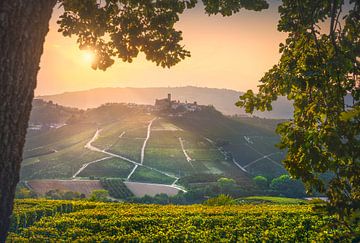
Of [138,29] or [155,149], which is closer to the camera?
[138,29]

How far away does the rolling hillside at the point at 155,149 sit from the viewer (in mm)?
115312

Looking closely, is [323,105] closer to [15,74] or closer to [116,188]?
[15,74]

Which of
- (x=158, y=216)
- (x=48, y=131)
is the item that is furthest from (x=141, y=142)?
(x=158, y=216)

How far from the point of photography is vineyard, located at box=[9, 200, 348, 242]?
867cm

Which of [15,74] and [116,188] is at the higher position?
[15,74]

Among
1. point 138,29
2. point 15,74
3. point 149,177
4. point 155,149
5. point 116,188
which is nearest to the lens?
point 15,74

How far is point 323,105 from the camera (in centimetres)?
573

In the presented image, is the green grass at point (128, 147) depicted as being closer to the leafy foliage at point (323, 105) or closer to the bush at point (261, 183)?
the bush at point (261, 183)

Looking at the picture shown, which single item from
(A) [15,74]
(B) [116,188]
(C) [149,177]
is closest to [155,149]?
(C) [149,177]

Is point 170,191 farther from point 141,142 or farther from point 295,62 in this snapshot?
point 295,62

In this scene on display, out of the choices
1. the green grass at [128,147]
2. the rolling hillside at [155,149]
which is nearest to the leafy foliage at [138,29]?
Result: the rolling hillside at [155,149]

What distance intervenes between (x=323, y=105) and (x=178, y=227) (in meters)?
5.48

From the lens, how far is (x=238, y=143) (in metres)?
153

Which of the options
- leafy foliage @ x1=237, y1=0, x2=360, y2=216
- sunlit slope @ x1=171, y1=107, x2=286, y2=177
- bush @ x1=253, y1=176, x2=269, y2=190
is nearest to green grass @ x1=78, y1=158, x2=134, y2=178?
bush @ x1=253, y1=176, x2=269, y2=190
